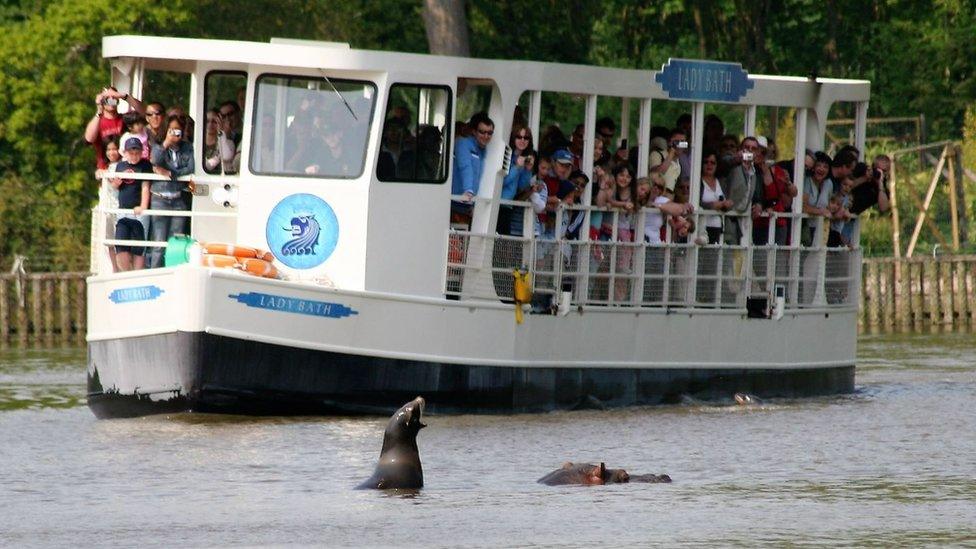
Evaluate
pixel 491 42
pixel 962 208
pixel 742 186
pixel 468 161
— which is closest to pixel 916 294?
pixel 962 208

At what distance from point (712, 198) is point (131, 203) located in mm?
5716

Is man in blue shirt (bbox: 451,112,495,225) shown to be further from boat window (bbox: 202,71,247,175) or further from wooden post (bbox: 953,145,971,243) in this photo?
wooden post (bbox: 953,145,971,243)

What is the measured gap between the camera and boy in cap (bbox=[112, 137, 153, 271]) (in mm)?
20953

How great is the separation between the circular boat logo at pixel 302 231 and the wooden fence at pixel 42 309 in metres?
15.3

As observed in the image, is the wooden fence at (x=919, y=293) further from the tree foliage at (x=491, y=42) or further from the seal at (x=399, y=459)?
the seal at (x=399, y=459)

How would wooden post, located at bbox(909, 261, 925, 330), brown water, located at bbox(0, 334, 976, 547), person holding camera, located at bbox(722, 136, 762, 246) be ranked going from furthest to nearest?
wooden post, located at bbox(909, 261, 925, 330)
person holding camera, located at bbox(722, 136, 762, 246)
brown water, located at bbox(0, 334, 976, 547)

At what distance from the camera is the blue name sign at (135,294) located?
19.8m

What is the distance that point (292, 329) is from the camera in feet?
65.2

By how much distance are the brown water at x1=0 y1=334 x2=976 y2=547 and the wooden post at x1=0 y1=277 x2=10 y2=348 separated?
12.0 metres

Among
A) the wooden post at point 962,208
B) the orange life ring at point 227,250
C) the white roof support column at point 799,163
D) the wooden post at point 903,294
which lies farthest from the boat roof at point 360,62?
the wooden post at point 962,208

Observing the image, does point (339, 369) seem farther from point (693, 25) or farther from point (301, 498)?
point (693, 25)

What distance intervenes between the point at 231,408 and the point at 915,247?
2370 centimetres

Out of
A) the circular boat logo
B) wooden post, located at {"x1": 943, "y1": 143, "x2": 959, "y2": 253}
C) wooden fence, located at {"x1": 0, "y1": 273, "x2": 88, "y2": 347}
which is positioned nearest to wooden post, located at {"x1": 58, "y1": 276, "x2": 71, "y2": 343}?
wooden fence, located at {"x1": 0, "y1": 273, "x2": 88, "y2": 347}

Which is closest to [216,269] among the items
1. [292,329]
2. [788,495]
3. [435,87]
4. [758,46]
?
[292,329]
